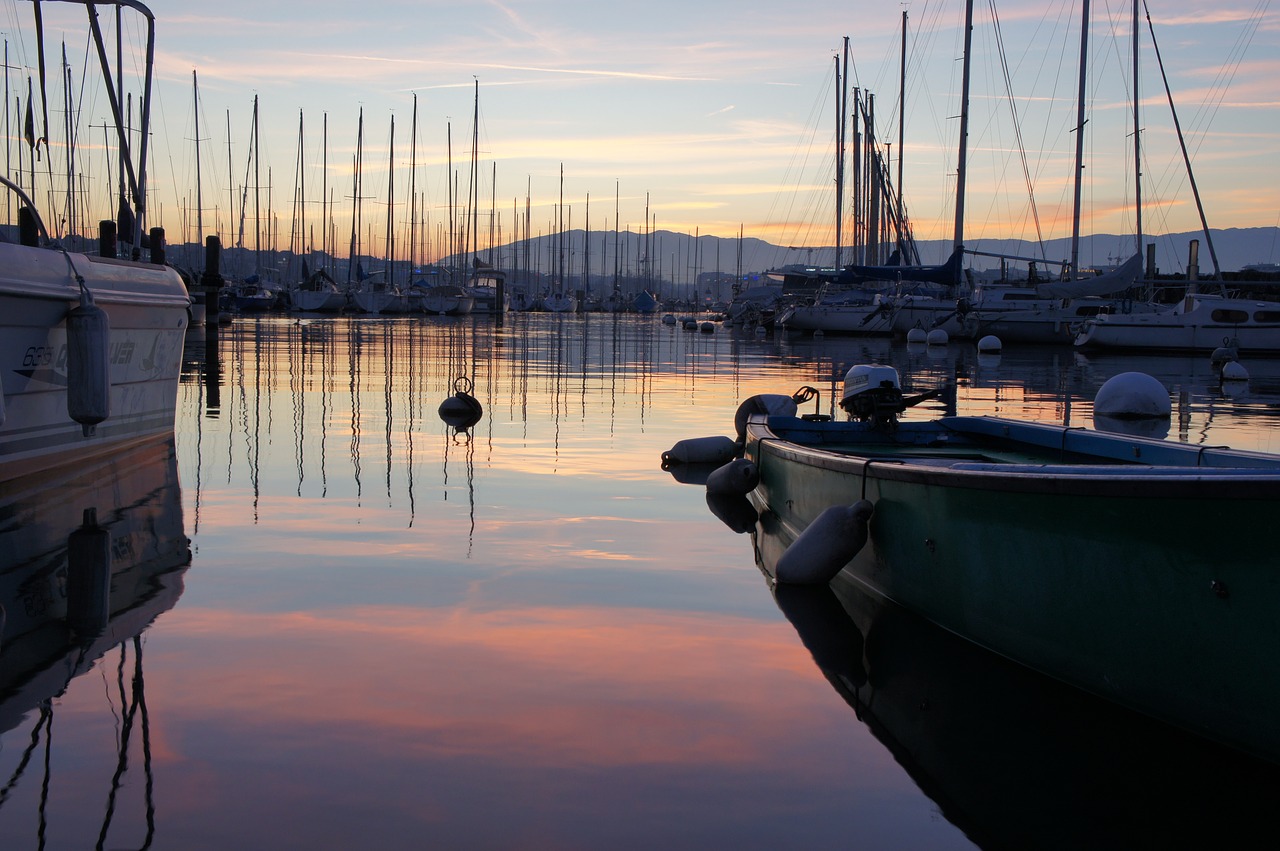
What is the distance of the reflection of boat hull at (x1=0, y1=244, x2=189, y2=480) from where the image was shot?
34.7 feet

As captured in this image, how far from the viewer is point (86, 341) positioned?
11023 millimetres

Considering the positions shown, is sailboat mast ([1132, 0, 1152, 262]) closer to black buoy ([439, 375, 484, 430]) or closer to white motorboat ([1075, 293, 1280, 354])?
white motorboat ([1075, 293, 1280, 354])

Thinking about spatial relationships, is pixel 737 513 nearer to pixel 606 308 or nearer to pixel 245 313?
pixel 245 313

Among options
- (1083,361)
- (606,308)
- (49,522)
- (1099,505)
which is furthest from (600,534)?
(606,308)

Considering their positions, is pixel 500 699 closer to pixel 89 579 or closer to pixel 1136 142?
pixel 89 579

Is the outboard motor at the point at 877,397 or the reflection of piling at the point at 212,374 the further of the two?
the reflection of piling at the point at 212,374

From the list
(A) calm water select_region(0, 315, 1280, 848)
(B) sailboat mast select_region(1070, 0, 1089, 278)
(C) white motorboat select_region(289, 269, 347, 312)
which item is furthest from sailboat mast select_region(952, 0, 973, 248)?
(C) white motorboat select_region(289, 269, 347, 312)

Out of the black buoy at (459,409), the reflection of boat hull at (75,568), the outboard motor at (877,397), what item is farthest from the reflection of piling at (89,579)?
the black buoy at (459,409)

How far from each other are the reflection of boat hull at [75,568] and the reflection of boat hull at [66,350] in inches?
14.0

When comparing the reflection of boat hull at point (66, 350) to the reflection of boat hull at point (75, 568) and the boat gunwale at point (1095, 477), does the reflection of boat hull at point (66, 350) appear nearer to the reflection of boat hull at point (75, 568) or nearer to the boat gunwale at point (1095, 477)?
the reflection of boat hull at point (75, 568)

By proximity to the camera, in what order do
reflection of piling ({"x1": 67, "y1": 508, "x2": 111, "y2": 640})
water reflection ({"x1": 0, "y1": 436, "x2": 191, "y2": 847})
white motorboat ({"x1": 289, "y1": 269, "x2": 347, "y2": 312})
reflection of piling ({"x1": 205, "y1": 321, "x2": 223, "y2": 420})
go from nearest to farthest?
water reflection ({"x1": 0, "y1": 436, "x2": 191, "y2": 847}), reflection of piling ({"x1": 67, "y1": 508, "x2": 111, "y2": 640}), reflection of piling ({"x1": 205, "y1": 321, "x2": 223, "y2": 420}), white motorboat ({"x1": 289, "y1": 269, "x2": 347, "y2": 312})

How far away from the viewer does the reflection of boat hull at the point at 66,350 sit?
1059 cm

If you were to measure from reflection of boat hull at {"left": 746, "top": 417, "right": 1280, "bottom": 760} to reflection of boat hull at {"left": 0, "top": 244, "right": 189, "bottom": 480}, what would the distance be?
6553 mm

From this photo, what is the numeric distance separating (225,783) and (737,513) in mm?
7060
